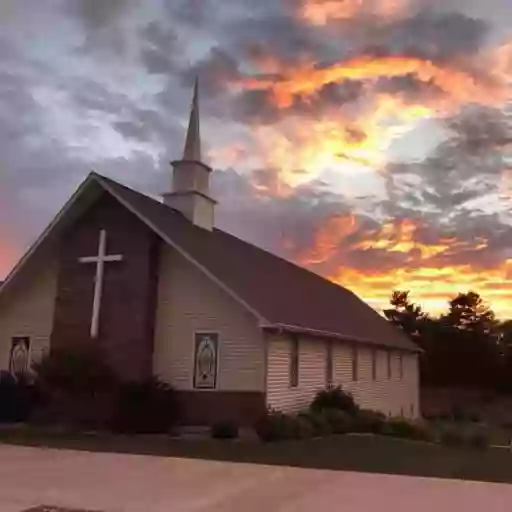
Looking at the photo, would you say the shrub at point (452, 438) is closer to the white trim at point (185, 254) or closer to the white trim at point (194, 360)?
the white trim at point (185, 254)

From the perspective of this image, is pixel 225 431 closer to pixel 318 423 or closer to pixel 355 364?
pixel 318 423

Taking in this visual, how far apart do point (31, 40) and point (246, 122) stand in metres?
6.47

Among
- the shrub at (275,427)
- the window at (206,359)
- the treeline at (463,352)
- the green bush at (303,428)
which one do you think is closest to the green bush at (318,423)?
the green bush at (303,428)

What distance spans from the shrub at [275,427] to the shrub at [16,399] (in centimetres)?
716

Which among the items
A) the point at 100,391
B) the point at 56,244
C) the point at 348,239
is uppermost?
the point at 348,239

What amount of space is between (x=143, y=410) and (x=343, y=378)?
7.68 m

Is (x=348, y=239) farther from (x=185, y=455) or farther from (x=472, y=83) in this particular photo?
(x=185, y=455)

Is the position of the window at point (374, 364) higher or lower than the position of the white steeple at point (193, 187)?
lower

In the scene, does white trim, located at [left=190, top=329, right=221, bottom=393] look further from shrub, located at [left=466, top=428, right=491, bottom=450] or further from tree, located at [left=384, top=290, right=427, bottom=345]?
tree, located at [left=384, top=290, right=427, bottom=345]

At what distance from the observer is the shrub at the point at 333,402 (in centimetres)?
2134

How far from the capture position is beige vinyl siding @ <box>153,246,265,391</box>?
1950 centimetres

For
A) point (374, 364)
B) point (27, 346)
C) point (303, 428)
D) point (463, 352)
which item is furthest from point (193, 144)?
point (463, 352)

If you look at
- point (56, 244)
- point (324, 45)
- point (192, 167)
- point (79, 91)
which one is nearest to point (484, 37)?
point (324, 45)

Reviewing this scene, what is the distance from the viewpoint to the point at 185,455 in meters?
14.3
